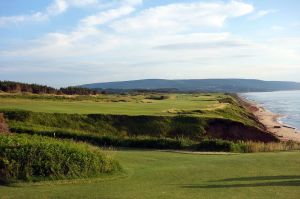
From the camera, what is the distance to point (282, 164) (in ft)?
61.9

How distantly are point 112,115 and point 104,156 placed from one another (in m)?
23.8

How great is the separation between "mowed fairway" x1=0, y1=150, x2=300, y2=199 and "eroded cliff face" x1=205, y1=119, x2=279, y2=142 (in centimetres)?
2195

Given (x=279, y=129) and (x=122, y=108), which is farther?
(x=279, y=129)

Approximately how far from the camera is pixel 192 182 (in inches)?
597

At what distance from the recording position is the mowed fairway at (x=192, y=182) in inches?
513

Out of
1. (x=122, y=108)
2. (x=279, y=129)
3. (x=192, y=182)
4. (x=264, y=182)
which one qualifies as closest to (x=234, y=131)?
(x=122, y=108)

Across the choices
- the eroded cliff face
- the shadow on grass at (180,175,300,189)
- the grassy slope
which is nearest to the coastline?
the grassy slope

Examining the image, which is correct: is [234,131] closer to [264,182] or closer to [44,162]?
[264,182]

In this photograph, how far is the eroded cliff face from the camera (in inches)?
1673

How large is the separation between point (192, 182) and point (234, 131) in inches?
1167

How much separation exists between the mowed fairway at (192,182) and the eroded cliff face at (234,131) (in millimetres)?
21953

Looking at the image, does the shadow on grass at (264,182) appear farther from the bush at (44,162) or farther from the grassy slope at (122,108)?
the grassy slope at (122,108)

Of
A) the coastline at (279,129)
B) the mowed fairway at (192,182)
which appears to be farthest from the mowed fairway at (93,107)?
the mowed fairway at (192,182)

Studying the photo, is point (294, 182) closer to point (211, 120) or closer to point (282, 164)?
point (282, 164)
